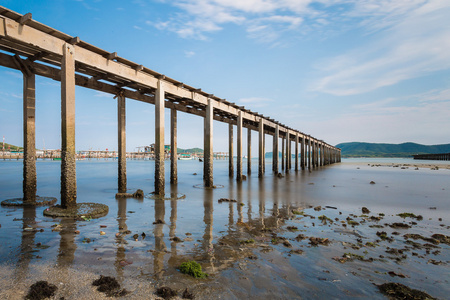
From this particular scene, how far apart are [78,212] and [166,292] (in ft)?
20.3

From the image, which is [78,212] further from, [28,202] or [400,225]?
[400,225]

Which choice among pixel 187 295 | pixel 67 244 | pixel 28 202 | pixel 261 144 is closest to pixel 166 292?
pixel 187 295

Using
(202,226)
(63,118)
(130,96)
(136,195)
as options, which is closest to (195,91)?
(130,96)

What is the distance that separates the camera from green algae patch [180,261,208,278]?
4164 millimetres

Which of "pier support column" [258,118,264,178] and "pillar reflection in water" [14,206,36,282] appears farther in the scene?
"pier support column" [258,118,264,178]

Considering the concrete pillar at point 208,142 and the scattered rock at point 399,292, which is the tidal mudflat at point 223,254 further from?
the concrete pillar at point 208,142

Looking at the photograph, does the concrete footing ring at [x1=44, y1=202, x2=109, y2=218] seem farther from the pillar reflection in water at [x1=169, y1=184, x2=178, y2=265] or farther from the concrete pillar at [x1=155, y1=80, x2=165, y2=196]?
the concrete pillar at [x1=155, y1=80, x2=165, y2=196]

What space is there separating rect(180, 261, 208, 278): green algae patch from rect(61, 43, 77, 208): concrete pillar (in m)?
6.17

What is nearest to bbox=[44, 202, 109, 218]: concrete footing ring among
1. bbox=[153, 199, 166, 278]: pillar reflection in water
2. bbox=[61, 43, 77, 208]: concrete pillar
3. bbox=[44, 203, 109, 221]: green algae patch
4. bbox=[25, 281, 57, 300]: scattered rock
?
bbox=[44, 203, 109, 221]: green algae patch

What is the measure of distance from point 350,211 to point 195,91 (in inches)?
465

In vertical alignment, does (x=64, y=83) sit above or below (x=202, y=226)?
above

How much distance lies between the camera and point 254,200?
1286cm

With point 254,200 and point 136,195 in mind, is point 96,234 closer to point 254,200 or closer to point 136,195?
point 136,195

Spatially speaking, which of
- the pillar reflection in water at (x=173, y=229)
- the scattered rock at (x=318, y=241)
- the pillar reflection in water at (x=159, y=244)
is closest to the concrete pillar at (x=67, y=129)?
the pillar reflection in water at (x=159, y=244)
